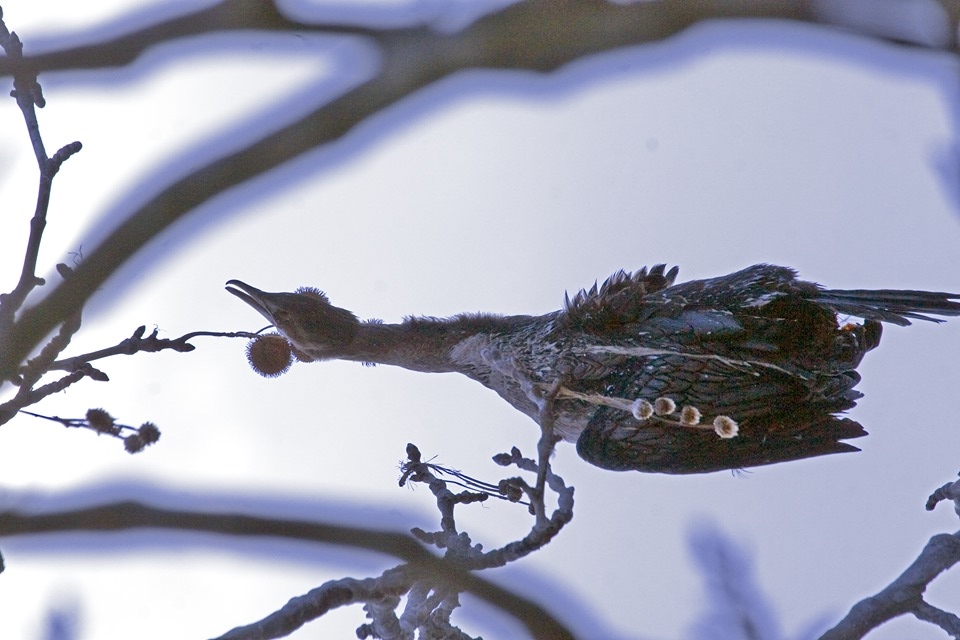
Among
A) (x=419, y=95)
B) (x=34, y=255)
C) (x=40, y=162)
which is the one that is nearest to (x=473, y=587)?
(x=419, y=95)

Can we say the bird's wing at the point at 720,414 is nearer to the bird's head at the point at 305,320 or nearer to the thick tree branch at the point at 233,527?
the bird's head at the point at 305,320

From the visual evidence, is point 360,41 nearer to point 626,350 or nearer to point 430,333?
point 626,350

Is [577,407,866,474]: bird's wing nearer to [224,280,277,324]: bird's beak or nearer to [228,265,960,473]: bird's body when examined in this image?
[228,265,960,473]: bird's body

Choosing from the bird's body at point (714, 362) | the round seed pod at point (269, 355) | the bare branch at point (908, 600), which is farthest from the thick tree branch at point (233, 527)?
the bird's body at point (714, 362)

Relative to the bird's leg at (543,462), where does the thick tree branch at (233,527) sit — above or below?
below

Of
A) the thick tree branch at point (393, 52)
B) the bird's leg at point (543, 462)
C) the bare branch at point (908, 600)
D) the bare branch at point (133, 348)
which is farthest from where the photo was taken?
the bare branch at point (908, 600)

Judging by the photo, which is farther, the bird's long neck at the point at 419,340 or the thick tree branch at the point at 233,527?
the bird's long neck at the point at 419,340

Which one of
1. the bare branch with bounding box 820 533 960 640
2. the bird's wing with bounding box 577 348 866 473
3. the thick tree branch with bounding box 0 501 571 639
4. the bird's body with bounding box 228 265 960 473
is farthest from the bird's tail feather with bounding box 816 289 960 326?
the thick tree branch with bounding box 0 501 571 639
